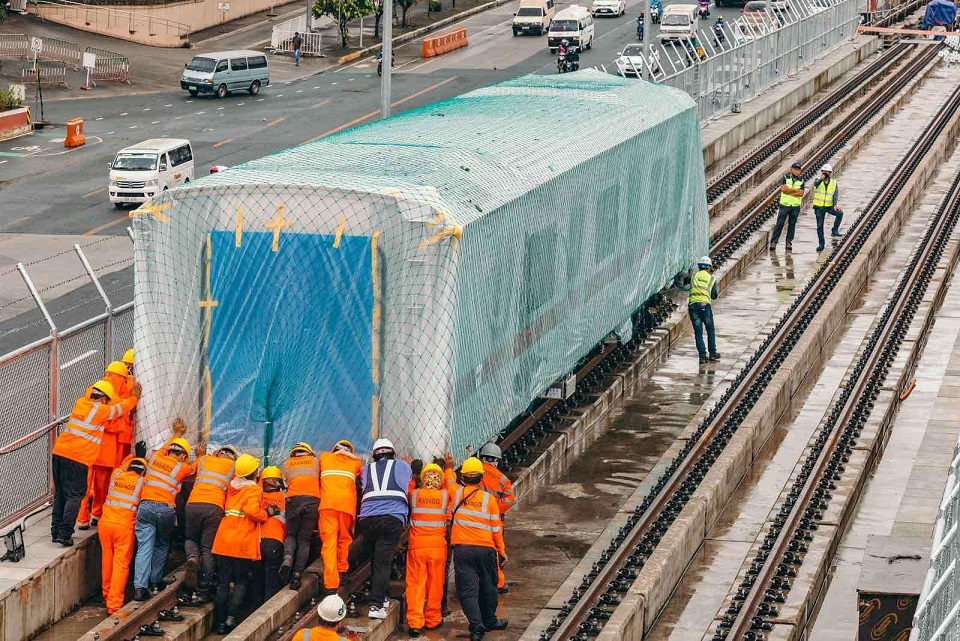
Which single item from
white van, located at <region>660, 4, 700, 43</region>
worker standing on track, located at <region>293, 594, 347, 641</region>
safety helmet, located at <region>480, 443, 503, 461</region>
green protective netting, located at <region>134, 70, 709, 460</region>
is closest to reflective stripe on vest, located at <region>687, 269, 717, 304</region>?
green protective netting, located at <region>134, 70, 709, 460</region>

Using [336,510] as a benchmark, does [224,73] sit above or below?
below

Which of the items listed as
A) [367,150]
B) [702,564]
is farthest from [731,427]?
[367,150]

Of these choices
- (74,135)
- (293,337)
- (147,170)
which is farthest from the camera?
→ (74,135)

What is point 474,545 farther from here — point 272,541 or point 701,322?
point 701,322

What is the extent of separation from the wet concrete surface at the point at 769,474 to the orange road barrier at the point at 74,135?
Result: 20.7 m

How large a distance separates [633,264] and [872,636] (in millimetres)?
10108

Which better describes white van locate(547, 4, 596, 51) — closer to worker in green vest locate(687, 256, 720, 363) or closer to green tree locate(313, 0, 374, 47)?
green tree locate(313, 0, 374, 47)

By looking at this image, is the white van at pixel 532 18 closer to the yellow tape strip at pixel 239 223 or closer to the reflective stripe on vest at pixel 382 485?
the yellow tape strip at pixel 239 223

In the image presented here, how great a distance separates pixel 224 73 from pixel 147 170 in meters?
17.0

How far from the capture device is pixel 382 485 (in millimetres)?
15164

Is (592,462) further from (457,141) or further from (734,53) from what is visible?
(734,53)

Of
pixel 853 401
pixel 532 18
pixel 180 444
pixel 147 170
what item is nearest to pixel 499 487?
pixel 180 444

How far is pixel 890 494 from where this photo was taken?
1934 centimetres

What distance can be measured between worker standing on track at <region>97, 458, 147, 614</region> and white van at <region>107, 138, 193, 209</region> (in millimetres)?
24481
